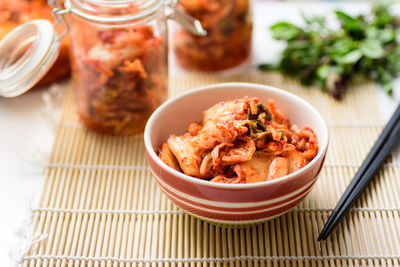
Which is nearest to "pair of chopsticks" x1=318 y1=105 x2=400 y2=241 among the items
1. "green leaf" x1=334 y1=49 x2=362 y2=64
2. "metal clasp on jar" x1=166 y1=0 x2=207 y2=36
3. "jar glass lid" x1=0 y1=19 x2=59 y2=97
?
"green leaf" x1=334 y1=49 x2=362 y2=64

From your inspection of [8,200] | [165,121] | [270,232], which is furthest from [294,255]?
[8,200]

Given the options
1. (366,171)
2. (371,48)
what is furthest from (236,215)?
(371,48)

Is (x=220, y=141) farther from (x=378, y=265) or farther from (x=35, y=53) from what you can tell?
(x=35, y=53)

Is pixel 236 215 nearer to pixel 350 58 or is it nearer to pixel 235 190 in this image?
pixel 235 190

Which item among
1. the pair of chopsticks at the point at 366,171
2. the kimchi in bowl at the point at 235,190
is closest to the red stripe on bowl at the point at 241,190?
the kimchi in bowl at the point at 235,190

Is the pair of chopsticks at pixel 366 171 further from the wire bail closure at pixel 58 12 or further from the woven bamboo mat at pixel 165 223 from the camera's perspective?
the wire bail closure at pixel 58 12

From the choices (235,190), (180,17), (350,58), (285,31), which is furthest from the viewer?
(285,31)

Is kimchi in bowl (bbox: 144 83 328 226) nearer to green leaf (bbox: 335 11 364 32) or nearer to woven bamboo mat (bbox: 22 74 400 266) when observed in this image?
woven bamboo mat (bbox: 22 74 400 266)
